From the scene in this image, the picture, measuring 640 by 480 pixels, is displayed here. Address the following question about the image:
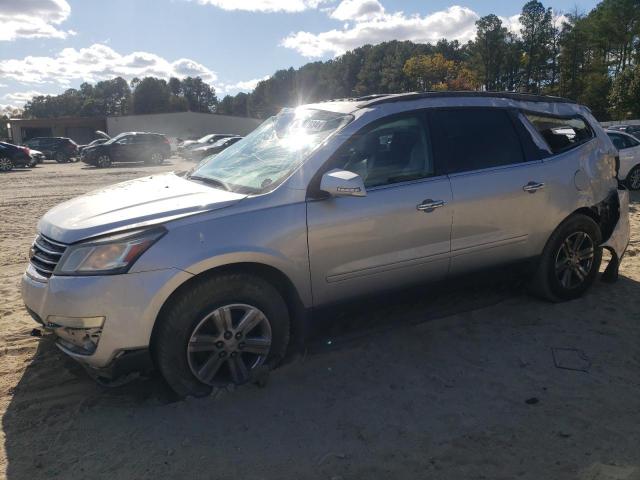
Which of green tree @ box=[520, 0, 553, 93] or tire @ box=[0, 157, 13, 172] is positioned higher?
green tree @ box=[520, 0, 553, 93]

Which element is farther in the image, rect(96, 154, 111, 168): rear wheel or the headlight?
rect(96, 154, 111, 168): rear wheel

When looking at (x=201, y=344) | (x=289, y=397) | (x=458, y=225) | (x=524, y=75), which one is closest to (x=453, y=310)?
(x=458, y=225)

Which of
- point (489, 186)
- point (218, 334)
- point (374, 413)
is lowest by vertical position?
point (374, 413)

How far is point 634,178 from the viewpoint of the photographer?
41.7 ft

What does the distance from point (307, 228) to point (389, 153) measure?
0.95 metres

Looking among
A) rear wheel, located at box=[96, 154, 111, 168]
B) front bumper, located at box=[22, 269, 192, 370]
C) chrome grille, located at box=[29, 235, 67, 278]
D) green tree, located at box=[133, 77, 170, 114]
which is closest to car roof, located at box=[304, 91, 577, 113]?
front bumper, located at box=[22, 269, 192, 370]

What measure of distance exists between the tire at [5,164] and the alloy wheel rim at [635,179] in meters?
24.4

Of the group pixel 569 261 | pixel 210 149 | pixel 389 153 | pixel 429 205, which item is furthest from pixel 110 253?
pixel 210 149

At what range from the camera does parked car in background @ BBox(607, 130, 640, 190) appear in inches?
484

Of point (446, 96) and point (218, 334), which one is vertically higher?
point (446, 96)

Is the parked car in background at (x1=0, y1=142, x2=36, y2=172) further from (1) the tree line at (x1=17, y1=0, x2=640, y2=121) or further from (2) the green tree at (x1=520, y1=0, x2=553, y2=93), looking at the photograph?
(2) the green tree at (x1=520, y1=0, x2=553, y2=93)

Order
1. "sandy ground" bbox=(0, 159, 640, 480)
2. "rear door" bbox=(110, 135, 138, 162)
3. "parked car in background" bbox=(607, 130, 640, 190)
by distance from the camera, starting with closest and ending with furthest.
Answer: "sandy ground" bbox=(0, 159, 640, 480) → "parked car in background" bbox=(607, 130, 640, 190) → "rear door" bbox=(110, 135, 138, 162)

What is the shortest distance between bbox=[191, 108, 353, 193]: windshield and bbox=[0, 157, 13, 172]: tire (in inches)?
922

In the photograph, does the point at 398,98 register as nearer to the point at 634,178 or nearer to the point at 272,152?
the point at 272,152
